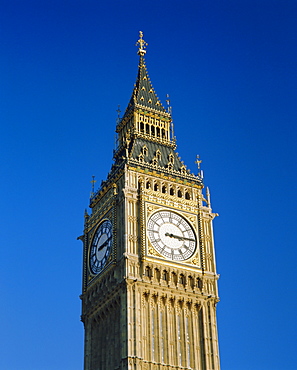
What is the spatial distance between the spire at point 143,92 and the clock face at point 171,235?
1400 cm

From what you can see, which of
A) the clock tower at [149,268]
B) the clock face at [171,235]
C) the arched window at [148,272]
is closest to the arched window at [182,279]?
the clock tower at [149,268]

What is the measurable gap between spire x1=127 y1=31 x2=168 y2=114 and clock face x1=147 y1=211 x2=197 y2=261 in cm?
1400

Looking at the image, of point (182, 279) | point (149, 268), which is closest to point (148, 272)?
point (149, 268)

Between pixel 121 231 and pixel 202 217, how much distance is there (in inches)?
331

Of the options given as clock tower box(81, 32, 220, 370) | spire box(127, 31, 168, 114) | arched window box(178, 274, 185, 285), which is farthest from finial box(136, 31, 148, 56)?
arched window box(178, 274, 185, 285)

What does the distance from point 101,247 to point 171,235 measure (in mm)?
6439

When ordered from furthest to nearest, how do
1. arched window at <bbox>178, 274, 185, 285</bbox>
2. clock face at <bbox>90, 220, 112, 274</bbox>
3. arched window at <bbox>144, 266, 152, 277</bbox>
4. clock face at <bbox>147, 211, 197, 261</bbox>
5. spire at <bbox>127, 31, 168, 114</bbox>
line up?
spire at <bbox>127, 31, 168, 114</bbox>
clock face at <bbox>90, 220, 112, 274</bbox>
clock face at <bbox>147, 211, 197, 261</bbox>
arched window at <bbox>178, 274, 185, 285</bbox>
arched window at <bbox>144, 266, 152, 277</bbox>

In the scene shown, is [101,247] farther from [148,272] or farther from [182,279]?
[182,279]

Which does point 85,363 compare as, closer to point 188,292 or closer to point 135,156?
point 188,292

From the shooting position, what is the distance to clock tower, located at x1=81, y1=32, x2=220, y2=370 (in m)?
60.6

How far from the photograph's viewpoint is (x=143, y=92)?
255 feet

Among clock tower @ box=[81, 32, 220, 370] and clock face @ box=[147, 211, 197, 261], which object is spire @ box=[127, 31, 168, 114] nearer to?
clock tower @ box=[81, 32, 220, 370]

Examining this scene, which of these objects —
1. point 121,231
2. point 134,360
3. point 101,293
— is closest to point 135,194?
point 121,231

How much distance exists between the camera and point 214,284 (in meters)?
65.4
